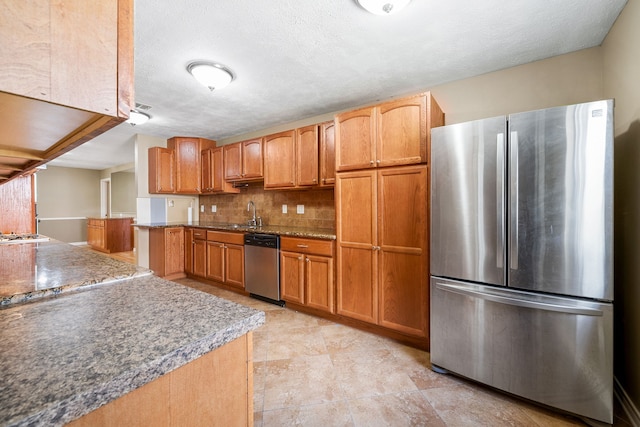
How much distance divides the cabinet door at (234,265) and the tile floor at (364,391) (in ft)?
4.12

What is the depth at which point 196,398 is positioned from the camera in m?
0.61

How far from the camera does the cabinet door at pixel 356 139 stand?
2391 mm

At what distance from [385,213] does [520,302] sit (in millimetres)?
1106

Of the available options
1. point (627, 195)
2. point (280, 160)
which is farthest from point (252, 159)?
point (627, 195)

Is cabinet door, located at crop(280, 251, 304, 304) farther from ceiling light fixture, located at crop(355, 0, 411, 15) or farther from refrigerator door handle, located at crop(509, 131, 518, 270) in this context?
ceiling light fixture, located at crop(355, 0, 411, 15)

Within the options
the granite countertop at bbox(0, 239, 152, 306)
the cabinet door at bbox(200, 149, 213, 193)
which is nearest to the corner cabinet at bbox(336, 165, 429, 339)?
the granite countertop at bbox(0, 239, 152, 306)

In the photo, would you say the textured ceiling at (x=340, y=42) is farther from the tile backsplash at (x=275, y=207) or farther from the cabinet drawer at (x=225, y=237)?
the cabinet drawer at (x=225, y=237)

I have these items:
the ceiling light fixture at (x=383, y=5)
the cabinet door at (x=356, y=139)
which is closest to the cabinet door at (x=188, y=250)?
the cabinet door at (x=356, y=139)

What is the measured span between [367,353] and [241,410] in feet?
5.57

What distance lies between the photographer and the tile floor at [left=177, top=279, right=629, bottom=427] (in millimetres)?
1514

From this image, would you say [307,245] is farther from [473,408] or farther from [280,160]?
[473,408]

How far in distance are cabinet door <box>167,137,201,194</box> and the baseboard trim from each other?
5.09m

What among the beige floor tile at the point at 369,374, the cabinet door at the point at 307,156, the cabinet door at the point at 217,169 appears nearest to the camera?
the beige floor tile at the point at 369,374

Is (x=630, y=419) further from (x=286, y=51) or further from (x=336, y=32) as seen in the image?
(x=286, y=51)
